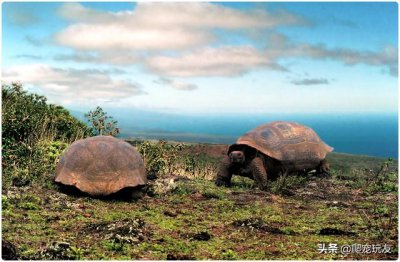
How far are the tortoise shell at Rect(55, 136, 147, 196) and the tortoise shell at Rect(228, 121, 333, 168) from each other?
3.29 metres

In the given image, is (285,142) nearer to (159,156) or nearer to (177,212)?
(159,156)

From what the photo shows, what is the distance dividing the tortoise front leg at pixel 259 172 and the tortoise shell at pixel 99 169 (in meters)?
3.06

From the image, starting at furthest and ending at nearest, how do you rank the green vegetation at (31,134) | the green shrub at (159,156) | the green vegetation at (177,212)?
the green shrub at (159,156) < the green vegetation at (31,134) < the green vegetation at (177,212)

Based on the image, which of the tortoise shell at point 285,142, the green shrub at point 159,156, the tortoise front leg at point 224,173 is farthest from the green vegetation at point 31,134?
the tortoise shell at point 285,142

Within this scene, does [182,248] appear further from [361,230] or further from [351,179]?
[351,179]

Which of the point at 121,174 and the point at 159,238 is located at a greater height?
the point at 121,174

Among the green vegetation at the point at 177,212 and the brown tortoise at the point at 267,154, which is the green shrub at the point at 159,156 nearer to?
the green vegetation at the point at 177,212

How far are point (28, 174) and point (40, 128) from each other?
3275 millimetres

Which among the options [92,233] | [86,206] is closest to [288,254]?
[92,233]

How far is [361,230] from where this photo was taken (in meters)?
8.20

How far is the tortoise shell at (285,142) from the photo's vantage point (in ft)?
41.3

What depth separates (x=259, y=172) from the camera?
12312 mm

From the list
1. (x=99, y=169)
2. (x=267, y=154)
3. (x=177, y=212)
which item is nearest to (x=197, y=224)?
(x=177, y=212)

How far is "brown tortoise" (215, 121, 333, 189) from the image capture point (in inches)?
491
